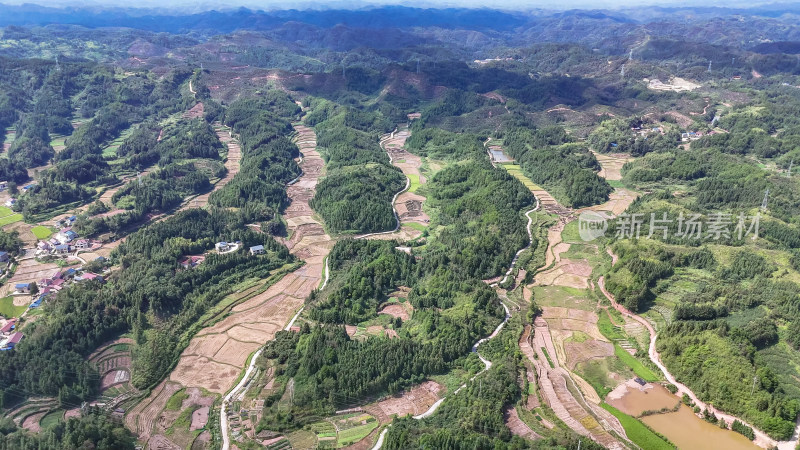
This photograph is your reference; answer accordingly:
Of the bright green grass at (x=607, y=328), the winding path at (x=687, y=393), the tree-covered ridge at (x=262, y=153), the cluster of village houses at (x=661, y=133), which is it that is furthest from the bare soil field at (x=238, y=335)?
the cluster of village houses at (x=661, y=133)

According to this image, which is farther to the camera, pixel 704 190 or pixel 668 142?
pixel 668 142

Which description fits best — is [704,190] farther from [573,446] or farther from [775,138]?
[573,446]

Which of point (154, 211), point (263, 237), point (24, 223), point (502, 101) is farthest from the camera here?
point (502, 101)

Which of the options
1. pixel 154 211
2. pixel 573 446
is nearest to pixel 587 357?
pixel 573 446

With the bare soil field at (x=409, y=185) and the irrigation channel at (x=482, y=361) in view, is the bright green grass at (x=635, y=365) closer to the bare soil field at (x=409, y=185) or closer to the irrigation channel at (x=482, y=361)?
the irrigation channel at (x=482, y=361)

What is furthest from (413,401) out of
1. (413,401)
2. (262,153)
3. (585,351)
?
(262,153)
